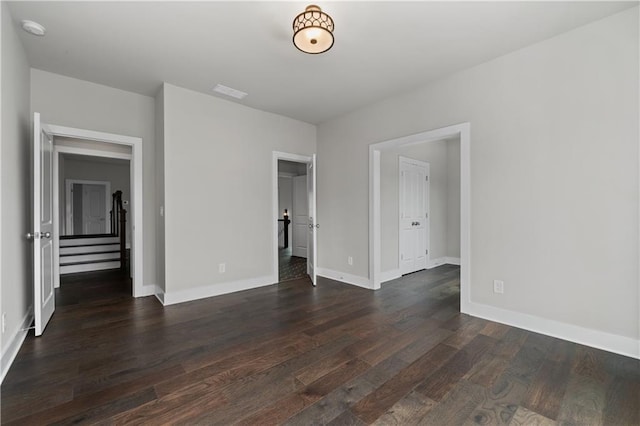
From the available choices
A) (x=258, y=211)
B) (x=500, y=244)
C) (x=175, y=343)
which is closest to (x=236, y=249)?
(x=258, y=211)

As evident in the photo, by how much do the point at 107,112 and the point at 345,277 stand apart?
161 inches

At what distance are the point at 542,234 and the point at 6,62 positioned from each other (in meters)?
4.84

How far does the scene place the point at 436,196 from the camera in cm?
614

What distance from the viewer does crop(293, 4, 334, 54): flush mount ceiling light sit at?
213 cm

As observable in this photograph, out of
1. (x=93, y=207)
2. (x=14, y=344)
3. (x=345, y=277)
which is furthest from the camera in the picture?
(x=93, y=207)

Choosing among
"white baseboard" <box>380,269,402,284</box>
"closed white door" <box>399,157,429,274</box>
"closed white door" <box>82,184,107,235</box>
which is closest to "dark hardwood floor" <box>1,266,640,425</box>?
"white baseboard" <box>380,269,402,284</box>

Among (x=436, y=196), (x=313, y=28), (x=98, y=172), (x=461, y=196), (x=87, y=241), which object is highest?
(x=313, y=28)

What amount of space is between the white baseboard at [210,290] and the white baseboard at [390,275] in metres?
1.72

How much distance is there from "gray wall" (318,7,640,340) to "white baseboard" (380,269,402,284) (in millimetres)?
1625

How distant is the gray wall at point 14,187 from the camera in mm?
2174

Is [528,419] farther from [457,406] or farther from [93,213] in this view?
[93,213]

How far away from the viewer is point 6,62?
228 centimetres

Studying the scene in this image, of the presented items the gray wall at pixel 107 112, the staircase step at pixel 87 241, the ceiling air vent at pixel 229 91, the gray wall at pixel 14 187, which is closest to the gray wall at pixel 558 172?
the ceiling air vent at pixel 229 91

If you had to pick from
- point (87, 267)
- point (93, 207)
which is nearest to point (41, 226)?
point (87, 267)
